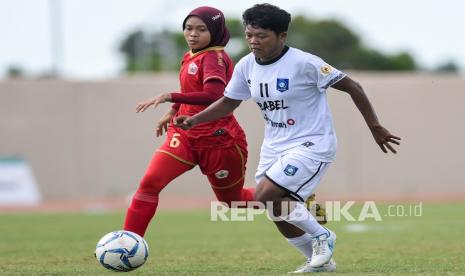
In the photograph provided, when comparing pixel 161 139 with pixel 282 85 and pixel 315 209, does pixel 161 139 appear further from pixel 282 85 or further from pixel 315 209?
pixel 282 85

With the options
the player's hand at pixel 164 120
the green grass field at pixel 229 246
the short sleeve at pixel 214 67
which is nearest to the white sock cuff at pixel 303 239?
the green grass field at pixel 229 246

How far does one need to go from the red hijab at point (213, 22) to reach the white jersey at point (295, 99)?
2.38 ft

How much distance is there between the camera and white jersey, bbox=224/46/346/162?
7945 millimetres

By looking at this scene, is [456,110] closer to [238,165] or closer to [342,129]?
[342,129]

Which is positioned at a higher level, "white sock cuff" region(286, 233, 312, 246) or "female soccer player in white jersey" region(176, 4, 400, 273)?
"female soccer player in white jersey" region(176, 4, 400, 273)

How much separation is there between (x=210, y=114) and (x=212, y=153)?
0.58 metres

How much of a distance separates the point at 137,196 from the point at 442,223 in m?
9.53

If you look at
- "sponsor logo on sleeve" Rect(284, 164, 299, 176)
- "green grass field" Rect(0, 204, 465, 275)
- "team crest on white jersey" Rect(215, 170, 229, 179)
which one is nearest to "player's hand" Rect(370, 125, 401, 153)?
"sponsor logo on sleeve" Rect(284, 164, 299, 176)

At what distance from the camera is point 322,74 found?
26.0 feet

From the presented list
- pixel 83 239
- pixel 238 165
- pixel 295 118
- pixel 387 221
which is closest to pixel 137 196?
→ pixel 238 165

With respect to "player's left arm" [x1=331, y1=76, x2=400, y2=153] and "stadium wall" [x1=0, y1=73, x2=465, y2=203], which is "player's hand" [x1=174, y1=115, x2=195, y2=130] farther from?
"stadium wall" [x1=0, y1=73, x2=465, y2=203]

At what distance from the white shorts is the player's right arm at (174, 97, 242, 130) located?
0.62 metres

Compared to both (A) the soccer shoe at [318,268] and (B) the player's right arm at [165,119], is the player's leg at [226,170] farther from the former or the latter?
(A) the soccer shoe at [318,268]

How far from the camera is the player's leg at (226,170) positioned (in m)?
8.81
